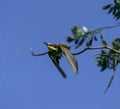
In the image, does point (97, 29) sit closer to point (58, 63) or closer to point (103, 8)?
point (58, 63)

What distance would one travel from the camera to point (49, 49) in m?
3.62

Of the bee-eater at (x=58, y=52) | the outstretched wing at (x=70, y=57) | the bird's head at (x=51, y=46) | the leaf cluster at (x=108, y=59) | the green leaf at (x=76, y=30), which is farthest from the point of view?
the leaf cluster at (x=108, y=59)

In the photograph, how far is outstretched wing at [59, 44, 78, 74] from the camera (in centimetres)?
328

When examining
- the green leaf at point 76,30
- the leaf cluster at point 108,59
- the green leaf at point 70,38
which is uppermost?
the green leaf at point 76,30

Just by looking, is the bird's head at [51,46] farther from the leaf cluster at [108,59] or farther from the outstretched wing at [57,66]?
the leaf cluster at [108,59]

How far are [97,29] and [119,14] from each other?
3.23ft

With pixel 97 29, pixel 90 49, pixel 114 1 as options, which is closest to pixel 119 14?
pixel 114 1

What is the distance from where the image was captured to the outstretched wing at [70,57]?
10.8ft

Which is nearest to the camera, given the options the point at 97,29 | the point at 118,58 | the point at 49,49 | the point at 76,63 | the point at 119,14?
the point at 76,63

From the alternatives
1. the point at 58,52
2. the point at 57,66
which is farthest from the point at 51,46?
the point at 57,66

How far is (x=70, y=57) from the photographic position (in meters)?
3.38

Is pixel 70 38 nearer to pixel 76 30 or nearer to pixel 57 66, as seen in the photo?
pixel 76 30

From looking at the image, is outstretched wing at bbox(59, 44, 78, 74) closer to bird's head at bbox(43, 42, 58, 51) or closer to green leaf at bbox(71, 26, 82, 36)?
bird's head at bbox(43, 42, 58, 51)

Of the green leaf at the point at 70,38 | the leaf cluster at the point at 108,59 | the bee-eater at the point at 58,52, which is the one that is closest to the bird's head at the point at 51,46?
the bee-eater at the point at 58,52
